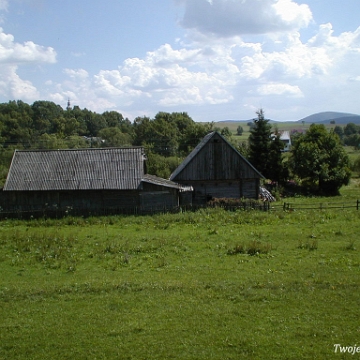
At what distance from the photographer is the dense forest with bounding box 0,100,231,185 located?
67.3 m

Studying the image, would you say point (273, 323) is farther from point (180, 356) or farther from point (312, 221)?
point (312, 221)

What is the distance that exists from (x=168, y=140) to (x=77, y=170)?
172 feet

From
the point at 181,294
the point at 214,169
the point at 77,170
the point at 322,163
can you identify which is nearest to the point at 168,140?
the point at 322,163

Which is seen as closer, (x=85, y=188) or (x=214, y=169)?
(x=85, y=188)

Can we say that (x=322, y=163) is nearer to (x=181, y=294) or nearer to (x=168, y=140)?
(x=181, y=294)

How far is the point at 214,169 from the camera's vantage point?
3288 centimetres

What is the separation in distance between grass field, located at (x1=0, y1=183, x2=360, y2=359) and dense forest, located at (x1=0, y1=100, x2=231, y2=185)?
116ft

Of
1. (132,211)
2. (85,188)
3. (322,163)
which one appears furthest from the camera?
(322,163)

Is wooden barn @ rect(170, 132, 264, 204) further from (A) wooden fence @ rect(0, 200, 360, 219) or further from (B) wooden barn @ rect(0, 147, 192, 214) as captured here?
(A) wooden fence @ rect(0, 200, 360, 219)

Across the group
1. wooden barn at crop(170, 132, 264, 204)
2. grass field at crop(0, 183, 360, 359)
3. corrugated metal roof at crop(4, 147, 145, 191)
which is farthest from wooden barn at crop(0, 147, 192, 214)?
grass field at crop(0, 183, 360, 359)

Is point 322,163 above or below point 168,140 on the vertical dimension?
below

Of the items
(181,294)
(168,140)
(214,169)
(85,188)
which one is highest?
(168,140)

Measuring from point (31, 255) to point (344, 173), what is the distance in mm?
33473

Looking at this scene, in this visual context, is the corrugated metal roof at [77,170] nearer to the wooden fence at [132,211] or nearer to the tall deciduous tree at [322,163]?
the wooden fence at [132,211]
